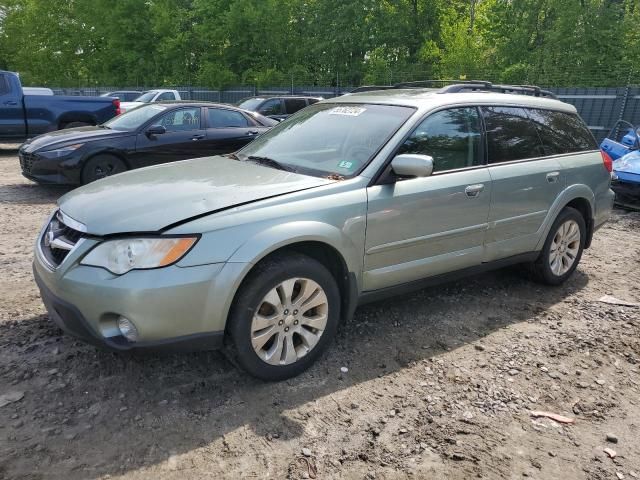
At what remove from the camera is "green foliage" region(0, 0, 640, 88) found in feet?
70.8

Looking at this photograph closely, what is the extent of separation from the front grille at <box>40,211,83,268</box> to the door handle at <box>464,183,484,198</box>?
2609 mm

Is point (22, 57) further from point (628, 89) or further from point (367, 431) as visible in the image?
point (367, 431)

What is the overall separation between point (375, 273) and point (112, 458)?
6.14 feet

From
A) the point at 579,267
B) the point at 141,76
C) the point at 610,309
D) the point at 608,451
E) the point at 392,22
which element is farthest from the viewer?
the point at 141,76

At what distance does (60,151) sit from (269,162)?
532 cm

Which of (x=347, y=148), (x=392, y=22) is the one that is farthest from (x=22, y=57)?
(x=347, y=148)

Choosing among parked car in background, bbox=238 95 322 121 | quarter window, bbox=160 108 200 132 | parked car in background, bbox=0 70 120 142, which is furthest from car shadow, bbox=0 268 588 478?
parked car in background, bbox=238 95 322 121

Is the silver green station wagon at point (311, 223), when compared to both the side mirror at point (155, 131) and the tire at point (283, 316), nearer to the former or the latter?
the tire at point (283, 316)

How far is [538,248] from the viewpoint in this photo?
463 cm

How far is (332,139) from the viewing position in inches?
151

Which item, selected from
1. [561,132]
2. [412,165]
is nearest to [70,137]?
[412,165]

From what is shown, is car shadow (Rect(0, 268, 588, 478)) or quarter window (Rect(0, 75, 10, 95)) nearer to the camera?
car shadow (Rect(0, 268, 588, 478))

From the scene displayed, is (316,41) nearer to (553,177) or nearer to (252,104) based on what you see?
(252,104)

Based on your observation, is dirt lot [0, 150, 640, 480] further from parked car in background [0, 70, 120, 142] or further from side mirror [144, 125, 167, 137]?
parked car in background [0, 70, 120, 142]
